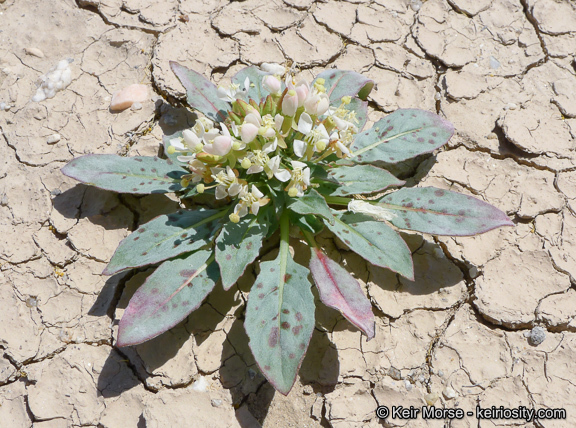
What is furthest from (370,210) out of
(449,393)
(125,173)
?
(125,173)

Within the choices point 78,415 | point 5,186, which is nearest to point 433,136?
point 78,415

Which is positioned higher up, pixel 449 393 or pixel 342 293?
pixel 342 293

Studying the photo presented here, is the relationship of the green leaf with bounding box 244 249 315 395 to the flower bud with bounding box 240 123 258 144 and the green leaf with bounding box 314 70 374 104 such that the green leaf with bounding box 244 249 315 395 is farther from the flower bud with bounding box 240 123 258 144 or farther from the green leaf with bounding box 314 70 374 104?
the green leaf with bounding box 314 70 374 104

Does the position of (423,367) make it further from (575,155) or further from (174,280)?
(575,155)

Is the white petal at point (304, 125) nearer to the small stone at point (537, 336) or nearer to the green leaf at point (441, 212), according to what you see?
the green leaf at point (441, 212)

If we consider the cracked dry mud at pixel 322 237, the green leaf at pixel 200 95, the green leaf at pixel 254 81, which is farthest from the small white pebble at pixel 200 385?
the green leaf at pixel 254 81

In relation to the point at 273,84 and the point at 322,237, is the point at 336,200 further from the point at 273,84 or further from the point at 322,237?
the point at 273,84
